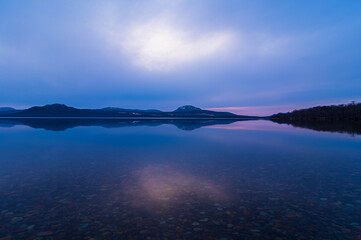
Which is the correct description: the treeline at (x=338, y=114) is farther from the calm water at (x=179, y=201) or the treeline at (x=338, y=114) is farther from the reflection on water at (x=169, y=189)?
the reflection on water at (x=169, y=189)

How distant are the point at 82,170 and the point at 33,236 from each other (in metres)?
7.26

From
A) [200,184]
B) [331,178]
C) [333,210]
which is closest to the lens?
[333,210]

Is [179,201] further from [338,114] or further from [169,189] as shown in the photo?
[338,114]

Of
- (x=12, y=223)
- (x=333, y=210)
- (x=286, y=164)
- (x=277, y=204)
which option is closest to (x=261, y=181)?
(x=277, y=204)

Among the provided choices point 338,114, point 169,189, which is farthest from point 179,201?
point 338,114

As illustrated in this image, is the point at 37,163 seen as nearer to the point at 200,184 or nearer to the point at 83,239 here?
the point at 83,239

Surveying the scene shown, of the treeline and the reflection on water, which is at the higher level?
the treeline

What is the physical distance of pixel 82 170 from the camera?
12.6 metres

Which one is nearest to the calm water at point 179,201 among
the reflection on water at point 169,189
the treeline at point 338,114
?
the reflection on water at point 169,189

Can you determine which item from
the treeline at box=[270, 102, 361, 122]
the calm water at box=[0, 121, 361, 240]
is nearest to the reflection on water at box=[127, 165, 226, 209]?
the calm water at box=[0, 121, 361, 240]

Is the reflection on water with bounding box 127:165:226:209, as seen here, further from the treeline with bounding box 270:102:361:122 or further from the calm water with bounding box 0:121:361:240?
the treeline with bounding box 270:102:361:122

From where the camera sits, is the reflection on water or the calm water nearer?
the calm water

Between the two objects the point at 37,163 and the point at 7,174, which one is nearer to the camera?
the point at 7,174

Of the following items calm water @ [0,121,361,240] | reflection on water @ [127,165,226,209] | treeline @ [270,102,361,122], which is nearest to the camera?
calm water @ [0,121,361,240]
